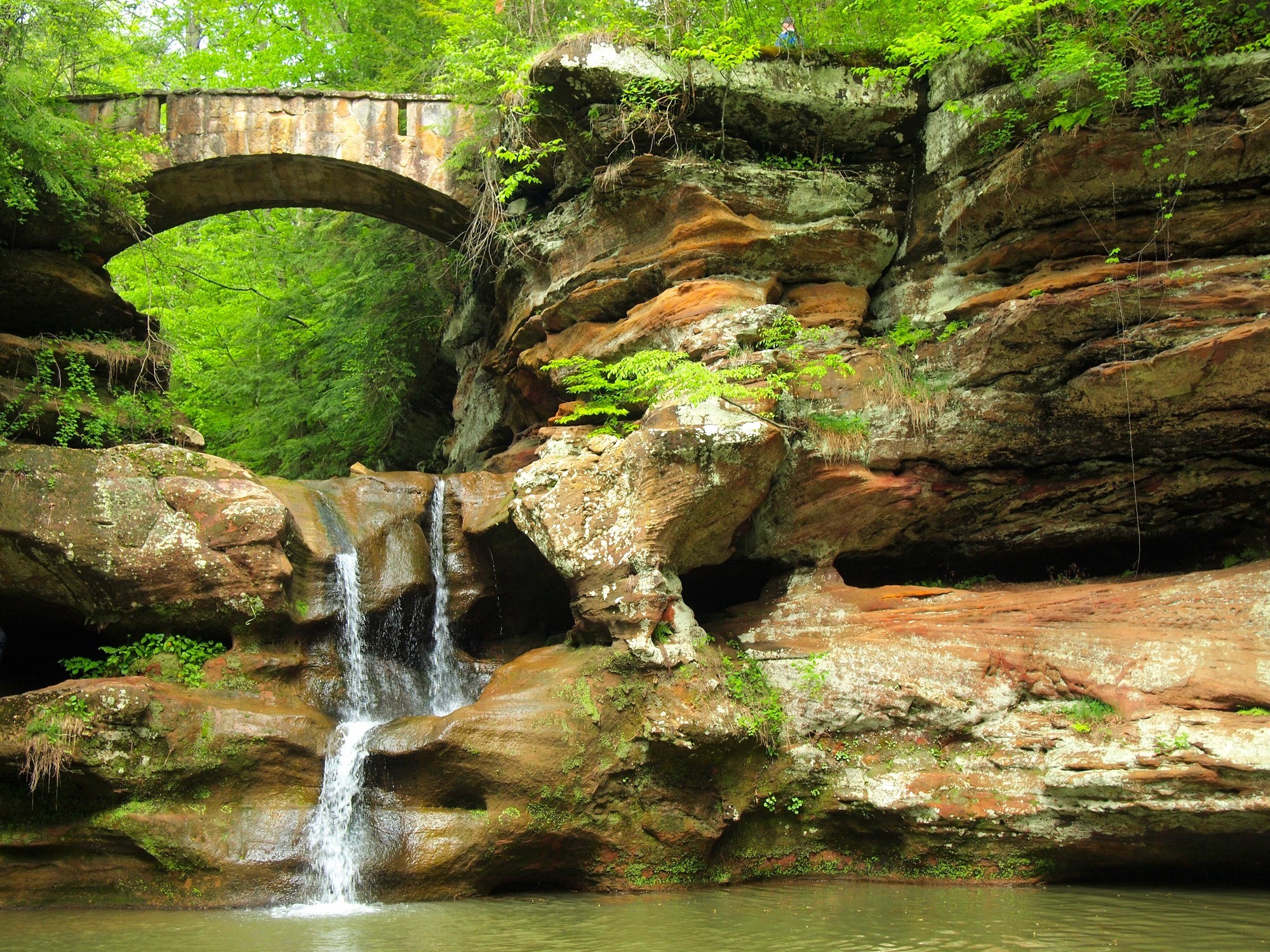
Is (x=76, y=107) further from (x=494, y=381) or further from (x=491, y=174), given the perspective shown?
(x=494, y=381)

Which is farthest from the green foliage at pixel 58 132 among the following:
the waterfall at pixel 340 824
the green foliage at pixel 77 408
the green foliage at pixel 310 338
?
the waterfall at pixel 340 824

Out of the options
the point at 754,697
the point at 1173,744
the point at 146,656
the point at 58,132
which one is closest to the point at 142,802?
the point at 146,656

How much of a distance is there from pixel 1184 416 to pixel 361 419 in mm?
13903

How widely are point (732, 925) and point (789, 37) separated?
11.2 meters

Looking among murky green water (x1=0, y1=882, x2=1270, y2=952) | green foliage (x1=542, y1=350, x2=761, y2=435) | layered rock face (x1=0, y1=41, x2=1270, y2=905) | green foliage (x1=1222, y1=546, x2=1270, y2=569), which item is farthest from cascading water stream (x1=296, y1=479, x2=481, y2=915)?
green foliage (x1=1222, y1=546, x2=1270, y2=569)

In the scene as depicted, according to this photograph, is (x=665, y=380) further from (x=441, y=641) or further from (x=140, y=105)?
(x=140, y=105)

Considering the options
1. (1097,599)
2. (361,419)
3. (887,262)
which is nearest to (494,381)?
(361,419)

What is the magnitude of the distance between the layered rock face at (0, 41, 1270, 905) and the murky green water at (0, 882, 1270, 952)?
52 cm

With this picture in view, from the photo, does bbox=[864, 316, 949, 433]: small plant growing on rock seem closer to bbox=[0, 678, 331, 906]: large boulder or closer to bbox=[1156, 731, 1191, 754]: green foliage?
bbox=[1156, 731, 1191, 754]: green foliage

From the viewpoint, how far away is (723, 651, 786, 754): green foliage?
9086 millimetres

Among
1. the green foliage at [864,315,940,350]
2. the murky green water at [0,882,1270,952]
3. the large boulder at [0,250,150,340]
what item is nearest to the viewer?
the murky green water at [0,882,1270,952]

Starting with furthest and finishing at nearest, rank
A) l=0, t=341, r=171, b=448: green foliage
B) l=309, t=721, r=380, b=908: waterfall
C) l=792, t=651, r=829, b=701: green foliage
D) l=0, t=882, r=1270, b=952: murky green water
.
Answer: l=0, t=341, r=171, b=448: green foliage < l=792, t=651, r=829, b=701: green foliage < l=309, t=721, r=380, b=908: waterfall < l=0, t=882, r=1270, b=952: murky green water

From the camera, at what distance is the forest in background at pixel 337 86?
10.5m

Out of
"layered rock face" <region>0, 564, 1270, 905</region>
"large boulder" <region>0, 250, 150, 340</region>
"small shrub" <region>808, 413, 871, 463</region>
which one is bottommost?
"layered rock face" <region>0, 564, 1270, 905</region>
